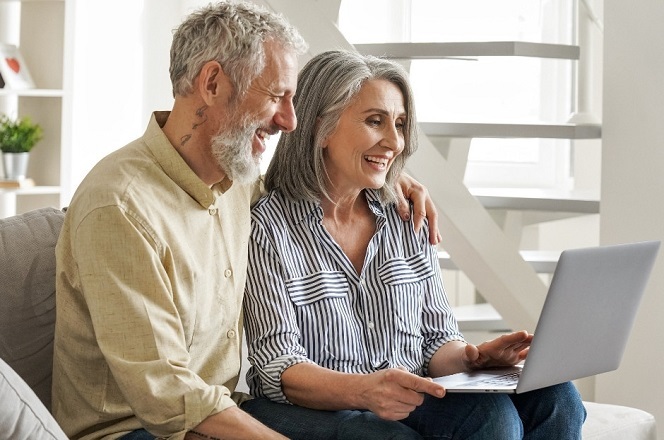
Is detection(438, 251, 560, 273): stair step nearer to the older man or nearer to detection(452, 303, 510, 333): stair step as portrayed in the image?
detection(452, 303, 510, 333): stair step

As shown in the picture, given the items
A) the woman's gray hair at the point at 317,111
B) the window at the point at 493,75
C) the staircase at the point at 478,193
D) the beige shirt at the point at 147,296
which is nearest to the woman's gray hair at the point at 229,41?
the beige shirt at the point at 147,296

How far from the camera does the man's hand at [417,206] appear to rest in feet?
7.65

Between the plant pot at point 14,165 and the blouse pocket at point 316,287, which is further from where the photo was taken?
the plant pot at point 14,165

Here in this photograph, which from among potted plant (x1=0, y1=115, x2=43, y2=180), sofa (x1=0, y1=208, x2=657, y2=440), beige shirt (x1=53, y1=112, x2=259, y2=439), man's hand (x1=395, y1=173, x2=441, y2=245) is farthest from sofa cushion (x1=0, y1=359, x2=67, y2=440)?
potted plant (x1=0, y1=115, x2=43, y2=180)

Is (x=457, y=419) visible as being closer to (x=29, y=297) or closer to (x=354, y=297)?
(x=354, y=297)

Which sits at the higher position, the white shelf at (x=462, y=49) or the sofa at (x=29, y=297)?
the white shelf at (x=462, y=49)

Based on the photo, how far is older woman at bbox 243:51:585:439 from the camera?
1961mm

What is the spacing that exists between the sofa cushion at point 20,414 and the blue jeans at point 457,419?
530 mm

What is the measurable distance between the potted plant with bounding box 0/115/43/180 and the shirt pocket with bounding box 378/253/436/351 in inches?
112

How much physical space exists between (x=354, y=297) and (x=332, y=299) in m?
0.07

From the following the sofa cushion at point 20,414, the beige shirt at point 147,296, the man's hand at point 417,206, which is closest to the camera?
the sofa cushion at point 20,414

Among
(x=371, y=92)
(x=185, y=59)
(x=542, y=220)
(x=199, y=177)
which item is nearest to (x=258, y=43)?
(x=185, y=59)

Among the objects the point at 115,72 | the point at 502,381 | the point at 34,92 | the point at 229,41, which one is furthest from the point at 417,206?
the point at 115,72

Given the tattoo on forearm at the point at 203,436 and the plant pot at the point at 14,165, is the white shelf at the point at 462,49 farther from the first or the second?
the plant pot at the point at 14,165
